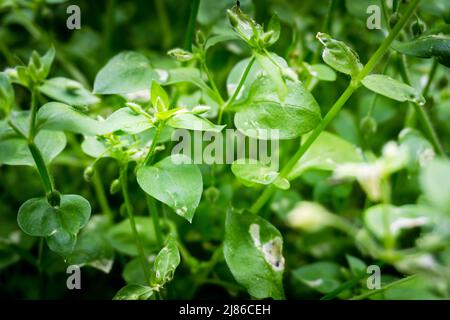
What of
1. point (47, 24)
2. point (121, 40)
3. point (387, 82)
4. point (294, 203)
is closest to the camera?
point (387, 82)

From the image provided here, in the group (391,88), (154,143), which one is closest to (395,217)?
(391,88)

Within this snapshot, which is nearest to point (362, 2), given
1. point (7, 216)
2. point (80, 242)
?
point (80, 242)

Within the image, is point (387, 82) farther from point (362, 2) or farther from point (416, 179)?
point (416, 179)

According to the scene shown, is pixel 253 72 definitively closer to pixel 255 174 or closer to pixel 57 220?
pixel 255 174

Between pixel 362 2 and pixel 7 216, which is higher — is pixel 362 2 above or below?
above

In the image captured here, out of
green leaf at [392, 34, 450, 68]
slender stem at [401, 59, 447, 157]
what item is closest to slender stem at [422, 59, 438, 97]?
slender stem at [401, 59, 447, 157]

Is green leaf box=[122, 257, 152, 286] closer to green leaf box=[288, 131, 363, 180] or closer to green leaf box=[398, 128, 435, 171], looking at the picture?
green leaf box=[288, 131, 363, 180]
